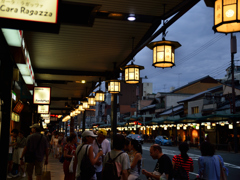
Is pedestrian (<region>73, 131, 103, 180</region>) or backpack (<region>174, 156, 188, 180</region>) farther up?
pedestrian (<region>73, 131, 103, 180</region>)

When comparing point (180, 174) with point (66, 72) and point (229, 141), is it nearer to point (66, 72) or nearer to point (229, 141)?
point (66, 72)

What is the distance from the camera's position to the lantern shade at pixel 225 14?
4383 millimetres

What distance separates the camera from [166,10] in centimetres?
851

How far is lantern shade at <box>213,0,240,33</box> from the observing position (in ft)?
14.4

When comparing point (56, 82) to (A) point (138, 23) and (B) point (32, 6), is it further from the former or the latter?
(B) point (32, 6)

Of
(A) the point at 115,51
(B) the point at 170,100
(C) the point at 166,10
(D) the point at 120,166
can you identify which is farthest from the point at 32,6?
(B) the point at 170,100

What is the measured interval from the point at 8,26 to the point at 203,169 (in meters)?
4.73

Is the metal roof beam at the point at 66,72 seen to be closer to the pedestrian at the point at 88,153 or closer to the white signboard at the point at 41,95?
the white signboard at the point at 41,95

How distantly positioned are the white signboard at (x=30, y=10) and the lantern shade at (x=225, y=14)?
255 cm

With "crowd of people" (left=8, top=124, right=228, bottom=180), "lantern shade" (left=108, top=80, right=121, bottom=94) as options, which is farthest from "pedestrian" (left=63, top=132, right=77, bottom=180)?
"lantern shade" (left=108, top=80, right=121, bottom=94)

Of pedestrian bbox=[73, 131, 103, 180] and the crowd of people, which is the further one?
pedestrian bbox=[73, 131, 103, 180]

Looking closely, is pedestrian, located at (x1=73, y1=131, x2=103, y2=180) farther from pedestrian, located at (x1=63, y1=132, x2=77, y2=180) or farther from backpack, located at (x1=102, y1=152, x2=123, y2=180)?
pedestrian, located at (x1=63, y1=132, x2=77, y2=180)

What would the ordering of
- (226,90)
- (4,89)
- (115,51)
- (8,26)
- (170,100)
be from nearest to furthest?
(8,26) → (4,89) → (115,51) → (226,90) → (170,100)

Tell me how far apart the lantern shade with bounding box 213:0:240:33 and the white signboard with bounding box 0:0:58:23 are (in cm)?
255
